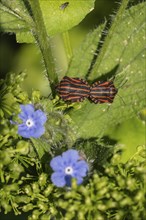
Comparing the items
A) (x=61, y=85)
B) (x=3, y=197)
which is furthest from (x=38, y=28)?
(x=3, y=197)

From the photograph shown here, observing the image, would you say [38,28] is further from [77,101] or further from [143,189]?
[143,189]

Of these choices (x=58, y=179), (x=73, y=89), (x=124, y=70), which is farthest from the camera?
(x=124, y=70)

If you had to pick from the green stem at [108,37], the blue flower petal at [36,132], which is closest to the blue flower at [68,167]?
the blue flower petal at [36,132]

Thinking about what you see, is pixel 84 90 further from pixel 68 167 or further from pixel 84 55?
pixel 68 167

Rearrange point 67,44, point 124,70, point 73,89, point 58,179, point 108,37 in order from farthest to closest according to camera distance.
Result: point 67,44, point 124,70, point 108,37, point 73,89, point 58,179

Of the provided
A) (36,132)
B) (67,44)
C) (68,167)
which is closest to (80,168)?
(68,167)

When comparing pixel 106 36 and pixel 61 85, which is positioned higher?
pixel 106 36
